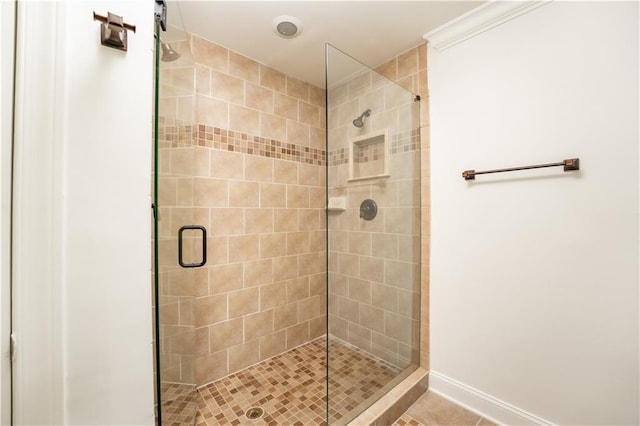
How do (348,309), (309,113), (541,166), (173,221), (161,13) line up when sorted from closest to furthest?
(161,13), (173,221), (541,166), (348,309), (309,113)

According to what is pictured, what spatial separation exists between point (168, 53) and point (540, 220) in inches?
72.0

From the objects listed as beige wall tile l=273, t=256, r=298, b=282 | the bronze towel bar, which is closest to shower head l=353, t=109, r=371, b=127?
the bronze towel bar

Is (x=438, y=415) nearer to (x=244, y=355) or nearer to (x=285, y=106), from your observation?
(x=244, y=355)

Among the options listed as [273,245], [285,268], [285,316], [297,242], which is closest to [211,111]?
A: [273,245]

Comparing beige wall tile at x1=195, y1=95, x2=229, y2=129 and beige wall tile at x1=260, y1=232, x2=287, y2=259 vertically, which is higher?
beige wall tile at x1=195, y1=95, x2=229, y2=129

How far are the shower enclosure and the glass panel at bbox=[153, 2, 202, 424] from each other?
0.01 metres

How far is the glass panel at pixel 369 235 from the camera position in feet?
4.19

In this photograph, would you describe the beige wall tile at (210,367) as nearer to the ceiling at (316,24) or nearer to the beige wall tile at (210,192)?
the beige wall tile at (210,192)

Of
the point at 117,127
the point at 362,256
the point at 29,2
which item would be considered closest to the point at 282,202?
the point at 362,256

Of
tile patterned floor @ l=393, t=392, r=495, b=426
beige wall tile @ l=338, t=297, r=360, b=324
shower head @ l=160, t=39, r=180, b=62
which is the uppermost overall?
shower head @ l=160, t=39, r=180, b=62

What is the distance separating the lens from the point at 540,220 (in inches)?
48.9

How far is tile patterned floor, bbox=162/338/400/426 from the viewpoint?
123cm

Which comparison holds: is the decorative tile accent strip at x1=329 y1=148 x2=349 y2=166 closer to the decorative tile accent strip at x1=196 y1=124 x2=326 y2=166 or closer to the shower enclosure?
the shower enclosure

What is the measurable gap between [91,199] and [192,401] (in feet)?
3.98
